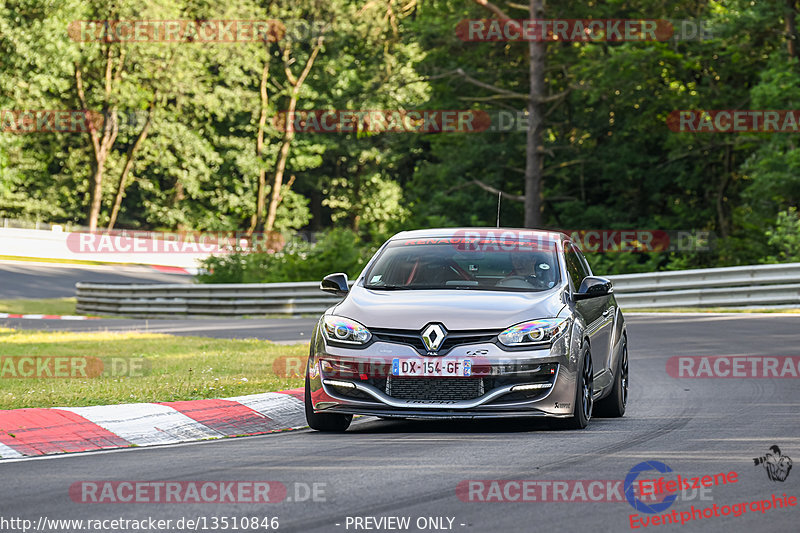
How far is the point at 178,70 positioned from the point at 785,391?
55.5 meters

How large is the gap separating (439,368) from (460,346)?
0.22 meters

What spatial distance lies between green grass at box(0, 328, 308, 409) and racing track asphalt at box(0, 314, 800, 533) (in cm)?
183

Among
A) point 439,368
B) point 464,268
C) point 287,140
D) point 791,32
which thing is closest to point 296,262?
point 791,32

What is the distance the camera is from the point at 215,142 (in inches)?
2729

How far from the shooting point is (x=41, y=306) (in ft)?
111

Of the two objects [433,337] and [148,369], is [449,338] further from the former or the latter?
[148,369]

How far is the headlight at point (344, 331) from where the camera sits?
28.7 feet

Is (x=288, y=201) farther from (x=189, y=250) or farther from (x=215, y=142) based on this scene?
(x=189, y=250)

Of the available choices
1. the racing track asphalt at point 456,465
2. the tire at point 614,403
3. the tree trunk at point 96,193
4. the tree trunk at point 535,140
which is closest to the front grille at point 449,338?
the racing track asphalt at point 456,465

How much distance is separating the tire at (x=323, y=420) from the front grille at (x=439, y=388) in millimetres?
861

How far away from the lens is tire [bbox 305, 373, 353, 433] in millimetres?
9156

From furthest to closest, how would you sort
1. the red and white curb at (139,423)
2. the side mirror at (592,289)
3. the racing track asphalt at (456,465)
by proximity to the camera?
the side mirror at (592,289) < the red and white curb at (139,423) < the racing track asphalt at (456,465)

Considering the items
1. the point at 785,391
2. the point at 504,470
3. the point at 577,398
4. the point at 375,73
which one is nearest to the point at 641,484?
the point at 504,470

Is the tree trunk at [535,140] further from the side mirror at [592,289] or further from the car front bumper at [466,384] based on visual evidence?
the car front bumper at [466,384]
